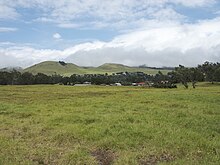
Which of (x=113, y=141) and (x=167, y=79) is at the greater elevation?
(x=167, y=79)

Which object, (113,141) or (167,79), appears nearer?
(113,141)

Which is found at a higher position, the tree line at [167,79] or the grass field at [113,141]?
the tree line at [167,79]

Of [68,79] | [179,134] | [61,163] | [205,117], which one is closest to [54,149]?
[61,163]

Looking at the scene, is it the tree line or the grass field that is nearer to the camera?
the grass field

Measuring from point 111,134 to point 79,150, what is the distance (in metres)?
3.58

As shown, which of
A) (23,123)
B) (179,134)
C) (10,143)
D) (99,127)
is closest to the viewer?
(10,143)

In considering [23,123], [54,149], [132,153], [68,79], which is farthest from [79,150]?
[68,79]

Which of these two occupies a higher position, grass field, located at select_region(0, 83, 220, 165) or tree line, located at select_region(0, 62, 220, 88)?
tree line, located at select_region(0, 62, 220, 88)

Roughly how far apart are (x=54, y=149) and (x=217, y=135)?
328 inches

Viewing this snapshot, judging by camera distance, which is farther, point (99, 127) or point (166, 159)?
point (99, 127)

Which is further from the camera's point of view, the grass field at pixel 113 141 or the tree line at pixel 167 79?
the tree line at pixel 167 79

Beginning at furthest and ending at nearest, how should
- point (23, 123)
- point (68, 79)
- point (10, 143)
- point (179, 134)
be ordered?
point (68, 79), point (23, 123), point (179, 134), point (10, 143)

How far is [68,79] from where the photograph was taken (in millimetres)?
167625

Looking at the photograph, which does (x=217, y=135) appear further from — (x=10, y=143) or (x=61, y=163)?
(x=10, y=143)
